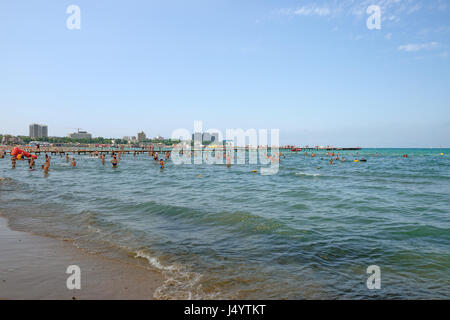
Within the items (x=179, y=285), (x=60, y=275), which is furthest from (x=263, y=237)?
(x=60, y=275)

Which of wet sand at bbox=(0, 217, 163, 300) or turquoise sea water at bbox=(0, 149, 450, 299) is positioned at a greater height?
wet sand at bbox=(0, 217, 163, 300)

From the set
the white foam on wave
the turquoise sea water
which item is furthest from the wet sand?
the turquoise sea water

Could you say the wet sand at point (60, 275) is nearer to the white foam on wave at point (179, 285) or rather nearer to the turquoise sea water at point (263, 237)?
the white foam on wave at point (179, 285)

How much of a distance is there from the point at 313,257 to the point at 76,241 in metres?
7.31

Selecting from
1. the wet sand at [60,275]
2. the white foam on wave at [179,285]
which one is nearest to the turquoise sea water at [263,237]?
the white foam on wave at [179,285]

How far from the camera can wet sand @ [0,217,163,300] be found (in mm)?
5309

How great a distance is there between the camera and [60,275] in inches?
241

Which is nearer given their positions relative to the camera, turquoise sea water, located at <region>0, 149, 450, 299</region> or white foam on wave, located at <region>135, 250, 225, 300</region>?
white foam on wave, located at <region>135, 250, 225, 300</region>

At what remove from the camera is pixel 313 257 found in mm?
7613

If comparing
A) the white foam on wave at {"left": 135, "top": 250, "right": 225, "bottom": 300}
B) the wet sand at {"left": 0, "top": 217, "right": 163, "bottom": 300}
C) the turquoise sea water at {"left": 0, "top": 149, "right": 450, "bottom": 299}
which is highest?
the wet sand at {"left": 0, "top": 217, "right": 163, "bottom": 300}

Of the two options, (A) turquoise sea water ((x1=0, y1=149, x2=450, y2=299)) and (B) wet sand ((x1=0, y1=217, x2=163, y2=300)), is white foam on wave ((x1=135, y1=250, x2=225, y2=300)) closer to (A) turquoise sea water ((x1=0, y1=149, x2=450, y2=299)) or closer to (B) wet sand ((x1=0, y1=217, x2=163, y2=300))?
(A) turquoise sea water ((x1=0, y1=149, x2=450, y2=299))

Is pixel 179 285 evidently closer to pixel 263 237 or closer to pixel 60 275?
pixel 60 275
